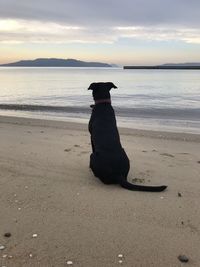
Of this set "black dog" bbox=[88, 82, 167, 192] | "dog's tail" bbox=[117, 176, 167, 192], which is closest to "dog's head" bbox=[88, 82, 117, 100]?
"black dog" bbox=[88, 82, 167, 192]

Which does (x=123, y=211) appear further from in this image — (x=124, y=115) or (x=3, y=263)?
(x=124, y=115)

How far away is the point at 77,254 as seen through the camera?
3.71 metres

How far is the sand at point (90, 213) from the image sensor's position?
12.2 ft

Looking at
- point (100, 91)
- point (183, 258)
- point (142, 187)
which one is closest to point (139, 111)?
point (100, 91)

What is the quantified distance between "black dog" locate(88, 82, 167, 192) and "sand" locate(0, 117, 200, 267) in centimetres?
13

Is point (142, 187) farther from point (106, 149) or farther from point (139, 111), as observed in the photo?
point (139, 111)

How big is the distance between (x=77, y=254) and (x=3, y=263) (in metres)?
0.67

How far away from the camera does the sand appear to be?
12.2 ft

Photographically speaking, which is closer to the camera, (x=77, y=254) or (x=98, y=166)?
(x=77, y=254)

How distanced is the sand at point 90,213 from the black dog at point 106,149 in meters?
0.13

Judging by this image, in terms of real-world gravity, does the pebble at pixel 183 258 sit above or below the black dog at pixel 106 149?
below

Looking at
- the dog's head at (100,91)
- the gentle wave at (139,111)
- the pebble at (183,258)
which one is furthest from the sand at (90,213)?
the gentle wave at (139,111)

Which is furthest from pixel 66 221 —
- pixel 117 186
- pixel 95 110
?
pixel 95 110

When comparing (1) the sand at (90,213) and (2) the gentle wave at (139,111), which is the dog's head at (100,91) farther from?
(2) the gentle wave at (139,111)
